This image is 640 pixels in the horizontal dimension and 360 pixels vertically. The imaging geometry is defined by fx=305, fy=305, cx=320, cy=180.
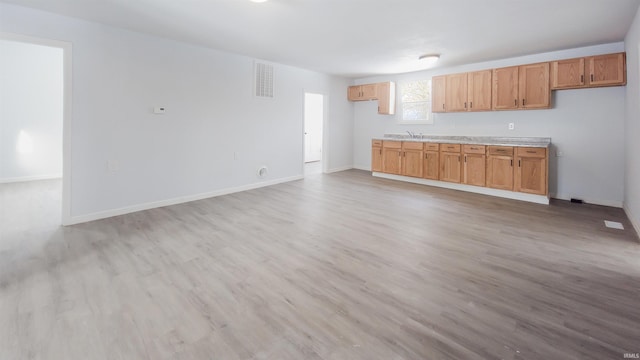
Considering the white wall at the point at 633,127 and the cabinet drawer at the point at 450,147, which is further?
the cabinet drawer at the point at 450,147

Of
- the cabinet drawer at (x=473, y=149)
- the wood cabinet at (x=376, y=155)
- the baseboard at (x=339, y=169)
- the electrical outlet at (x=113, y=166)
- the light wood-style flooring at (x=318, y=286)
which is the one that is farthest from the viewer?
the baseboard at (x=339, y=169)

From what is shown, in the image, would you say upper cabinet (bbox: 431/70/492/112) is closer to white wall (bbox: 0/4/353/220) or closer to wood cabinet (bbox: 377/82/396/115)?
wood cabinet (bbox: 377/82/396/115)

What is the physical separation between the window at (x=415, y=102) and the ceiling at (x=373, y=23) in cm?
158

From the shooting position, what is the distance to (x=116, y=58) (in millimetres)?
4055

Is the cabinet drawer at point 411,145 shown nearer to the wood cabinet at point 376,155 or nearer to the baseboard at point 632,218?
the wood cabinet at point 376,155

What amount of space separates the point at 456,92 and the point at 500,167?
1.74 meters

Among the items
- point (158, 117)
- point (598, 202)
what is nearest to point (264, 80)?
point (158, 117)

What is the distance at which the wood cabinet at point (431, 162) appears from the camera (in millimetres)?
6188

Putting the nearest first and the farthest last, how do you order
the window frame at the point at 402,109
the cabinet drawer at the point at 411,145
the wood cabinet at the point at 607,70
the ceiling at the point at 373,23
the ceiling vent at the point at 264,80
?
the ceiling at the point at 373,23, the wood cabinet at the point at 607,70, the ceiling vent at the point at 264,80, the cabinet drawer at the point at 411,145, the window frame at the point at 402,109

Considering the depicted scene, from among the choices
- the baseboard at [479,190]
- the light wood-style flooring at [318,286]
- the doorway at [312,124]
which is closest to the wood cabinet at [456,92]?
the baseboard at [479,190]

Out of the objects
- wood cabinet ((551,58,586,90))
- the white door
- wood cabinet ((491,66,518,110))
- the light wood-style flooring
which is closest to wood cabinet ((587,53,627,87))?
wood cabinet ((551,58,586,90))

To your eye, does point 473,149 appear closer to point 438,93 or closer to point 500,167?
point 500,167

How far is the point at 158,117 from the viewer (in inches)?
180

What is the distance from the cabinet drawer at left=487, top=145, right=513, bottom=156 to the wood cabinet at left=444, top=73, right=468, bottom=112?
3.36 feet
